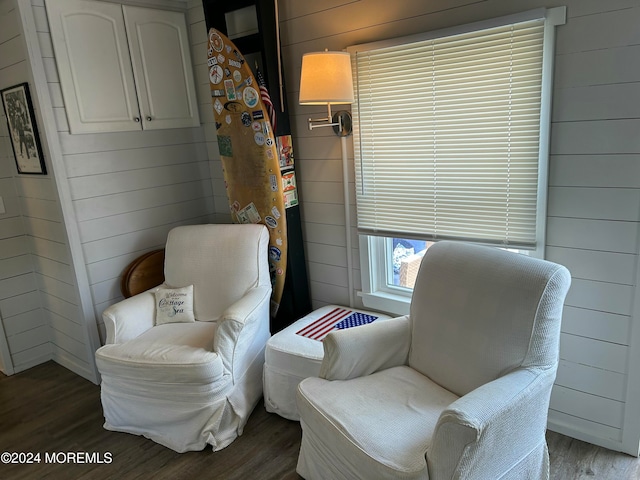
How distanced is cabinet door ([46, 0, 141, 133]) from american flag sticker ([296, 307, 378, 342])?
1.62 metres

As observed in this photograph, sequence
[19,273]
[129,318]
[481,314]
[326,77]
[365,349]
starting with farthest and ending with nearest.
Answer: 1. [19,273]
2. [129,318]
3. [326,77]
4. [365,349]
5. [481,314]

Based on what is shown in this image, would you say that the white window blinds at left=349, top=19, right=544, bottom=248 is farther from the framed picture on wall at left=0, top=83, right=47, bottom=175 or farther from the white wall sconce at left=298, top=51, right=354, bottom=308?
the framed picture on wall at left=0, top=83, right=47, bottom=175

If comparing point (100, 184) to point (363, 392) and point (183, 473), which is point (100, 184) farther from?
point (363, 392)

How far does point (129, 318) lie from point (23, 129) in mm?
1244

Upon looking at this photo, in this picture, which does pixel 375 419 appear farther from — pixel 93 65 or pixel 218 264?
pixel 93 65

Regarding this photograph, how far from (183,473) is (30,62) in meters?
2.15

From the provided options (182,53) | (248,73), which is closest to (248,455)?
(248,73)

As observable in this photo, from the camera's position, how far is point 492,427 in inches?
53.5

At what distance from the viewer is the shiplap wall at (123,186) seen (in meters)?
2.58

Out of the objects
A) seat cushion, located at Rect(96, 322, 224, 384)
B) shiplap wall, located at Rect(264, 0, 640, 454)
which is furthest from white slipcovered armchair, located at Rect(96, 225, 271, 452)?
shiplap wall, located at Rect(264, 0, 640, 454)

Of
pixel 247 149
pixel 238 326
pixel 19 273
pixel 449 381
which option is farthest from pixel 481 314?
pixel 19 273

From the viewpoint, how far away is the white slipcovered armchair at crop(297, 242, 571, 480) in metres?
1.39

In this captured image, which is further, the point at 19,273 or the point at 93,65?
the point at 19,273

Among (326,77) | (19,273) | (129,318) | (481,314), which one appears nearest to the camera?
(481,314)
